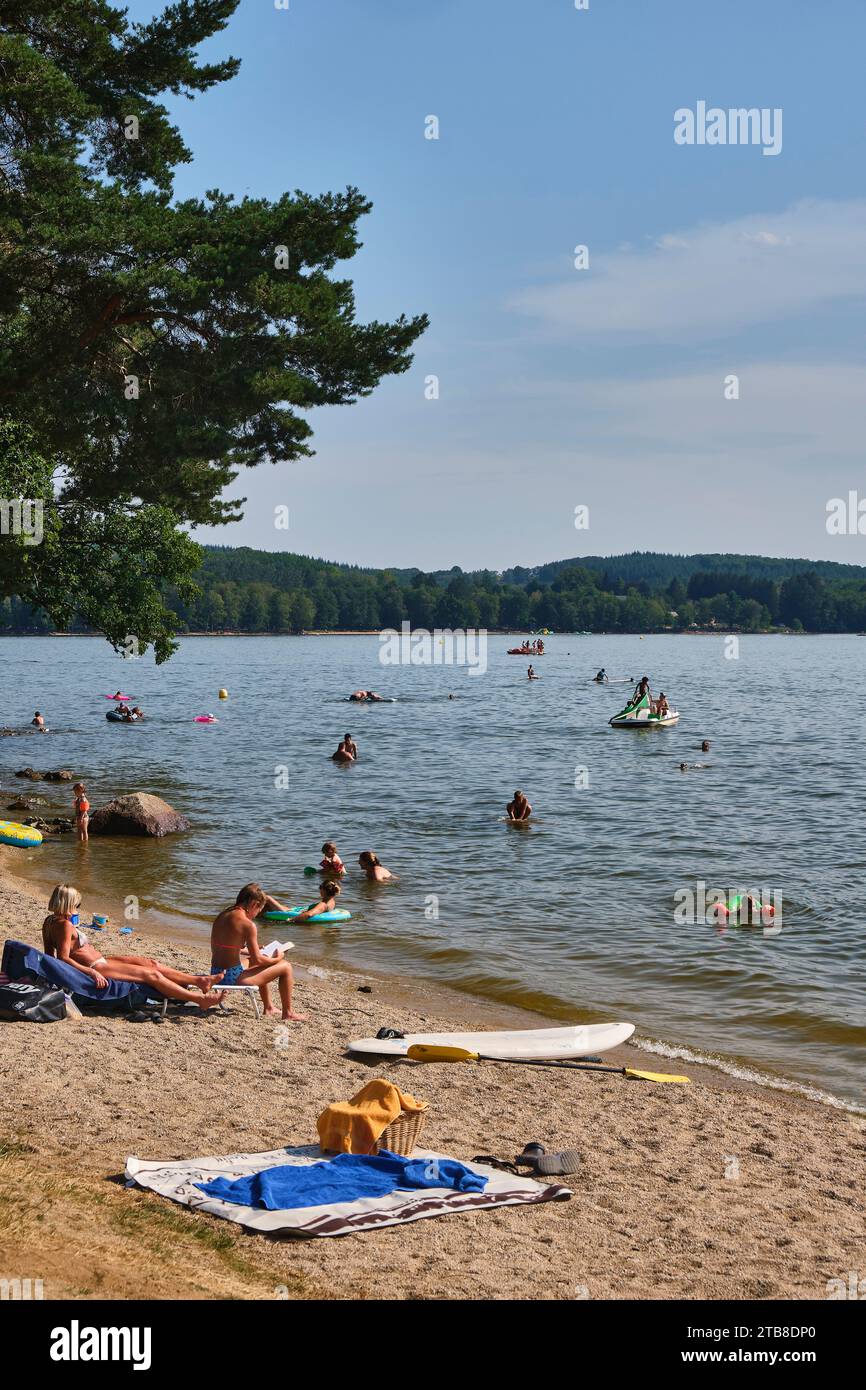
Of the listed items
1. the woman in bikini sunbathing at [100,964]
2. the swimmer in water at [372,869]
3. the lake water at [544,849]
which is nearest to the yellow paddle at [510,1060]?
the lake water at [544,849]

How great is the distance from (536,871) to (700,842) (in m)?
5.84

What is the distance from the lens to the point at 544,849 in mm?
29234

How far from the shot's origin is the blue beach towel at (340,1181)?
329 inches

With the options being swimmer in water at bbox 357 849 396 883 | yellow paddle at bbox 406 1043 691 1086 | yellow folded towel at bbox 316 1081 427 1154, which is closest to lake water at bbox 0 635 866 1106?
swimmer in water at bbox 357 849 396 883

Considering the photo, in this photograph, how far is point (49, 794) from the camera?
37.1 m

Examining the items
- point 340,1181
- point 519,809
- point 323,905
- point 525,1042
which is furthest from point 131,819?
point 340,1181

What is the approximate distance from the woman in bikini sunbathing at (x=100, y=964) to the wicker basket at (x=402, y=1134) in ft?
16.5

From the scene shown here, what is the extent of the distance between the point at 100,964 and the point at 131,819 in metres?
16.3

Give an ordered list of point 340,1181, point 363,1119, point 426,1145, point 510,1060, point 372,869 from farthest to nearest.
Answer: point 372,869
point 510,1060
point 426,1145
point 363,1119
point 340,1181

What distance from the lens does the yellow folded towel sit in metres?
9.37

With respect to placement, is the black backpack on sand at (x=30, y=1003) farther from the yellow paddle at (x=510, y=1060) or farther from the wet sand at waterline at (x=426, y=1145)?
the yellow paddle at (x=510, y=1060)

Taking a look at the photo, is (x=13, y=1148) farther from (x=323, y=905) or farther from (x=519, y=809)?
(x=519, y=809)
